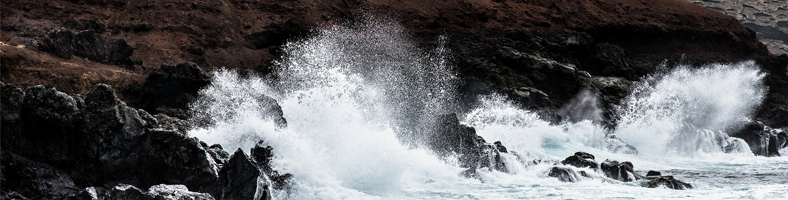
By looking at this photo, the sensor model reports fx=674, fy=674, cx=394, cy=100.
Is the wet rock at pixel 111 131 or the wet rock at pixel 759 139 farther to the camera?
the wet rock at pixel 759 139

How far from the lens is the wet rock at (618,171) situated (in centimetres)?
1247

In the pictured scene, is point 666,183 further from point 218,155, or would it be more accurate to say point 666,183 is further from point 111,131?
point 111,131

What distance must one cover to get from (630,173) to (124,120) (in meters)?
8.89

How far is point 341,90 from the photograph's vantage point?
14039mm

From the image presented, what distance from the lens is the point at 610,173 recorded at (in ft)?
41.6

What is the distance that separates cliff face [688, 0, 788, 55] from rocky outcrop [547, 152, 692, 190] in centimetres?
3982

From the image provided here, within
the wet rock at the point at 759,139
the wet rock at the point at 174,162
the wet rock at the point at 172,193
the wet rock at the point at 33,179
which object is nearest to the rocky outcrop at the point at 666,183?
the wet rock at the point at 174,162

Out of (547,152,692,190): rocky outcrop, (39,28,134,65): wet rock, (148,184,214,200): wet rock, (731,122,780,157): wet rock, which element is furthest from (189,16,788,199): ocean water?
(39,28,134,65): wet rock

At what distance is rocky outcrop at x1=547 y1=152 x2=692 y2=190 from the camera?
37.8 ft

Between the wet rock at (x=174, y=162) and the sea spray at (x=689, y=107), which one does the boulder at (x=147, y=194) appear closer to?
the wet rock at (x=174, y=162)

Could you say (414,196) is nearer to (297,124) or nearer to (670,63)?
(297,124)

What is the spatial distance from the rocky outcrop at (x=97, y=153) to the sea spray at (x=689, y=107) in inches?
549

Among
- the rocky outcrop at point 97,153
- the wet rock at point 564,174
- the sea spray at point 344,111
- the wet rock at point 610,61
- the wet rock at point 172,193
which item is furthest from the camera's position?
the wet rock at point 610,61

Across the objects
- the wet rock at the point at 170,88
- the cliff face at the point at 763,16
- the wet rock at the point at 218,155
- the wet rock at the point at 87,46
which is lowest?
the wet rock at the point at 218,155
